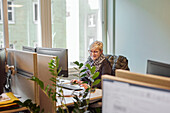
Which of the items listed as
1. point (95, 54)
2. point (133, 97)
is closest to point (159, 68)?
point (133, 97)

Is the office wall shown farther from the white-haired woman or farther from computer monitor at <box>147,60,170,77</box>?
computer monitor at <box>147,60,170,77</box>

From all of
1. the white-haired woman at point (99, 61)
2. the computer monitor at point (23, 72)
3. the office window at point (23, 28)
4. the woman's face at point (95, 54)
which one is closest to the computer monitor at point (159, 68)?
the computer monitor at point (23, 72)

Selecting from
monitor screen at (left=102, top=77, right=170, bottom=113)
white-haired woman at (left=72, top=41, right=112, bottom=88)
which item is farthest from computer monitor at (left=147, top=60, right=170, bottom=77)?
white-haired woman at (left=72, top=41, right=112, bottom=88)

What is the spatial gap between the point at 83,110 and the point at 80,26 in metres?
3.14

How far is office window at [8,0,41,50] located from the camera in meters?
3.43

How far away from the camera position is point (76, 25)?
4.07 meters

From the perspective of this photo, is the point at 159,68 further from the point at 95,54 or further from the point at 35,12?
the point at 35,12

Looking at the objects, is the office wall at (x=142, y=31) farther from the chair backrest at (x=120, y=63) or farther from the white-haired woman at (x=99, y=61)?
the white-haired woman at (x=99, y=61)

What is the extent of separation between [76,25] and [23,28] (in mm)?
1017

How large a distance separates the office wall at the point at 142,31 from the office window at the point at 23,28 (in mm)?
1609

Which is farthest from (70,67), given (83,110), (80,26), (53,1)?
(83,110)

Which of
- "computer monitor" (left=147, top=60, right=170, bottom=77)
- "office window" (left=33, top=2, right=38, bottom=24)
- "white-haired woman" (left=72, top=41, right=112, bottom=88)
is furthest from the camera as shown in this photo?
"office window" (left=33, top=2, right=38, bottom=24)

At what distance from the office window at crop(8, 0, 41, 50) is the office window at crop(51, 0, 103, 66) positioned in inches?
13.4

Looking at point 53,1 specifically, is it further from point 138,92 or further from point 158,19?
point 138,92
